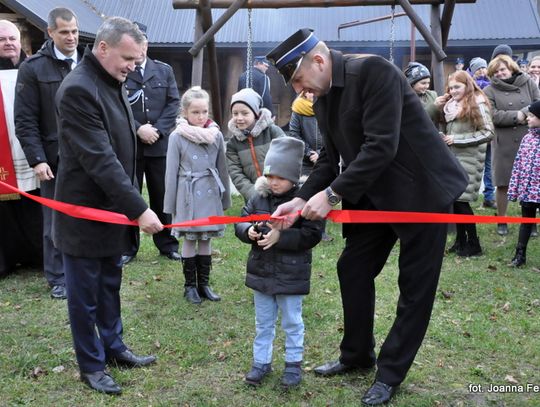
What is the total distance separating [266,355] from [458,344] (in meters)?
1.58

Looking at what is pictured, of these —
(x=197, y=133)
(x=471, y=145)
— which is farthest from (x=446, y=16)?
(x=197, y=133)

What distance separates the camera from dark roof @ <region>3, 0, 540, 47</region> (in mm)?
17047

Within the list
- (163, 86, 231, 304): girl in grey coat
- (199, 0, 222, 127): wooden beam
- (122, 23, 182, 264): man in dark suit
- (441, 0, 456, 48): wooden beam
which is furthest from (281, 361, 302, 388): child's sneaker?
(441, 0, 456, 48): wooden beam

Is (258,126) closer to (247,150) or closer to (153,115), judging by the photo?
(247,150)

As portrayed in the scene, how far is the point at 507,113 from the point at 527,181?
1494 mm

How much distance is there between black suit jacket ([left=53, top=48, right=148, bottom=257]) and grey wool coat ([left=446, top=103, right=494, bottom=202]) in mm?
4420

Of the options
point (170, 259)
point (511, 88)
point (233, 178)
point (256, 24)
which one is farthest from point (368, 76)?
point (256, 24)

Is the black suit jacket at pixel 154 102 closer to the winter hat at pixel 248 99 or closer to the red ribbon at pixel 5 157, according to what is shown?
the red ribbon at pixel 5 157

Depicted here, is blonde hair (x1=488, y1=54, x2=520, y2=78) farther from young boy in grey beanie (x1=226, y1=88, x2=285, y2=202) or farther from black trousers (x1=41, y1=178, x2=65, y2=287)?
black trousers (x1=41, y1=178, x2=65, y2=287)

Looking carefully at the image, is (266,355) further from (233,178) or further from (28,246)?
(28,246)

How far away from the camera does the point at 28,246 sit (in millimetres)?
6574

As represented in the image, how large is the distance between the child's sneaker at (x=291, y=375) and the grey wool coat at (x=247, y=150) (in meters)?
1.96

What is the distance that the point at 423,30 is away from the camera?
701cm

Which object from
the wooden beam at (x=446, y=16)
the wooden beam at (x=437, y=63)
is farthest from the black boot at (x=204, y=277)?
the wooden beam at (x=446, y=16)
